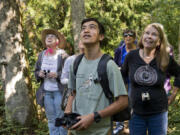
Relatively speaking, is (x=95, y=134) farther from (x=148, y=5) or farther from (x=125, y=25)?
(x=148, y=5)

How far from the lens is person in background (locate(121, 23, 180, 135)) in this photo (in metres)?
2.84

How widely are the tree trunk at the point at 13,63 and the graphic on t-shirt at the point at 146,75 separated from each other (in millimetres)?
3319

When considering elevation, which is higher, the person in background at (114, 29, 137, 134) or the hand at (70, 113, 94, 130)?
the person in background at (114, 29, 137, 134)

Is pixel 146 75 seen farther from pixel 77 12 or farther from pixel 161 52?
pixel 77 12

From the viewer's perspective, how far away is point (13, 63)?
5109 mm

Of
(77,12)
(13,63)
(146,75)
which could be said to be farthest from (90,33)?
(77,12)

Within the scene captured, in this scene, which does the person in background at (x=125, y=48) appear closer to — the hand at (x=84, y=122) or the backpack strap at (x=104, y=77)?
the backpack strap at (x=104, y=77)

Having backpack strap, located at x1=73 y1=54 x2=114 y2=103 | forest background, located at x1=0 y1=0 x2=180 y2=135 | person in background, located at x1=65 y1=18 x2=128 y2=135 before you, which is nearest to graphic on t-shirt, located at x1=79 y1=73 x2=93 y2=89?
person in background, located at x1=65 y1=18 x2=128 y2=135

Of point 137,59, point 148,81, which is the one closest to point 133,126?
point 148,81

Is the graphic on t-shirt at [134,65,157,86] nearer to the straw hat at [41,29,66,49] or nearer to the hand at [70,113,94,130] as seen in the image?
the hand at [70,113,94,130]

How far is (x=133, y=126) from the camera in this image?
3049 millimetres

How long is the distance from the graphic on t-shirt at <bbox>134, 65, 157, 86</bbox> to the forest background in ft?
7.72

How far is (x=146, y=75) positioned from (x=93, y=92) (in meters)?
1.08

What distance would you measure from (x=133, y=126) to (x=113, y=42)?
8510mm
